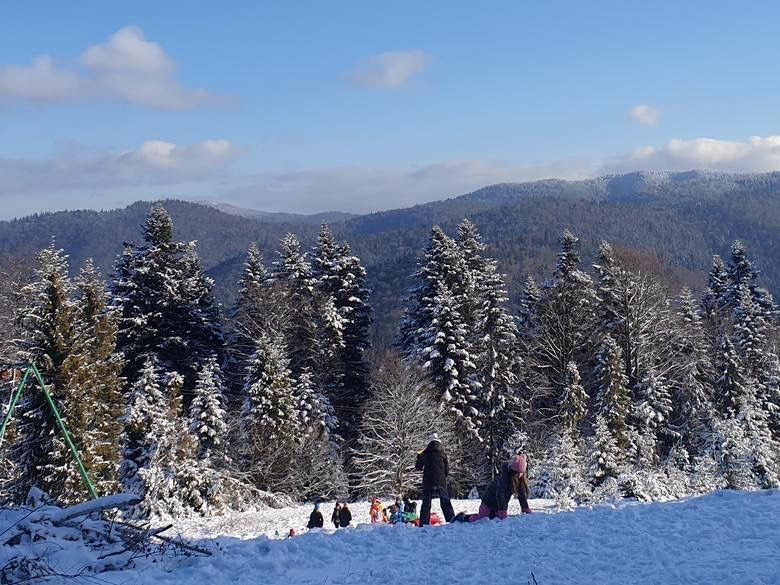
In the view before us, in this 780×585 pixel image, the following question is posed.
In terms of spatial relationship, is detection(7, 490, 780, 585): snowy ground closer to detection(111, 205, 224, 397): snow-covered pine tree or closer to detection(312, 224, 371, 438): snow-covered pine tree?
detection(111, 205, 224, 397): snow-covered pine tree

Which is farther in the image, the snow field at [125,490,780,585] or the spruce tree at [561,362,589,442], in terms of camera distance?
the spruce tree at [561,362,589,442]

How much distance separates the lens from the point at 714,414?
3034 cm

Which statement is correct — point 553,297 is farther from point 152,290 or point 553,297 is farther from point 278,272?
point 152,290

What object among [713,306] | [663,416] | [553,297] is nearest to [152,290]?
[553,297]

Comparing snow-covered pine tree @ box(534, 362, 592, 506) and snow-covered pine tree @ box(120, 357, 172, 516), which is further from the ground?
snow-covered pine tree @ box(120, 357, 172, 516)

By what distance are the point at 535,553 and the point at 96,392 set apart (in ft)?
67.8

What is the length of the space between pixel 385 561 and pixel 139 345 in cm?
2695

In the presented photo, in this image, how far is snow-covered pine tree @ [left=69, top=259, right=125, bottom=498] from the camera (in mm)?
23141

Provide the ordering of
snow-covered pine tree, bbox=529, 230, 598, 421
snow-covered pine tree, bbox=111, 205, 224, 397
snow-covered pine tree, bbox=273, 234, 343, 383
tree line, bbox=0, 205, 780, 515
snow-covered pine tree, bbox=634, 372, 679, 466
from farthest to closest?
→ snow-covered pine tree, bbox=529, 230, 598, 421 → snow-covered pine tree, bbox=273, 234, 343, 383 → snow-covered pine tree, bbox=111, 205, 224, 397 → snow-covered pine tree, bbox=634, 372, 679, 466 → tree line, bbox=0, 205, 780, 515

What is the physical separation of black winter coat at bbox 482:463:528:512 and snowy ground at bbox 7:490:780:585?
1984mm

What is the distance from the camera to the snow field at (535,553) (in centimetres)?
750

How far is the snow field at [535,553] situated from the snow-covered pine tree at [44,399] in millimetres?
15683

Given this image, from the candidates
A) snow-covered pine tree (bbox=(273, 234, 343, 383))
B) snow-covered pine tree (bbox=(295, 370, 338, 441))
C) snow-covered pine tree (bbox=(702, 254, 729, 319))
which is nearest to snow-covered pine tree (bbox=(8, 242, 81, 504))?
snow-covered pine tree (bbox=(295, 370, 338, 441))

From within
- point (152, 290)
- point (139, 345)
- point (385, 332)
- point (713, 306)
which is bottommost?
point (385, 332)
